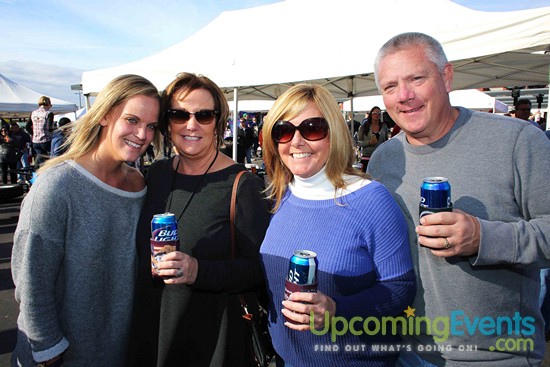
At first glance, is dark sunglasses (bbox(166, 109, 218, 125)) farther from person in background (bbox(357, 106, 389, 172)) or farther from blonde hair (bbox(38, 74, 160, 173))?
person in background (bbox(357, 106, 389, 172))

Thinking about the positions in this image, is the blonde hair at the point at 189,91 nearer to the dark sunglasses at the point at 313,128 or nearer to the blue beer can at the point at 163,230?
the dark sunglasses at the point at 313,128

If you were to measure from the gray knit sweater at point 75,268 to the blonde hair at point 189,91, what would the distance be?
1.44 feet

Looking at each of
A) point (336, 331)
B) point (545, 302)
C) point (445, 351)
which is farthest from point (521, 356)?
point (545, 302)

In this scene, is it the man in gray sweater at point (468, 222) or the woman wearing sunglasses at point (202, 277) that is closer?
the man in gray sweater at point (468, 222)

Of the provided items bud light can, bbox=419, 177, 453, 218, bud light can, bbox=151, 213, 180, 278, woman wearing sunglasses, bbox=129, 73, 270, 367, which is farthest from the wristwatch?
bud light can, bbox=419, 177, 453, 218

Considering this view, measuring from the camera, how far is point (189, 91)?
1783mm

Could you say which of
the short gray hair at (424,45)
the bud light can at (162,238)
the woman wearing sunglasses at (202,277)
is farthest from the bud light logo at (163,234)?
the short gray hair at (424,45)

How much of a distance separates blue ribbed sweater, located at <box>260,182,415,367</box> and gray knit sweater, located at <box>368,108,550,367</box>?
0.51 feet

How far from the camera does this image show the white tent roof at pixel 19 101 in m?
15.1

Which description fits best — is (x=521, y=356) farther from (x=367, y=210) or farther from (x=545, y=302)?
(x=545, y=302)

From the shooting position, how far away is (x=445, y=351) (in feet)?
4.52

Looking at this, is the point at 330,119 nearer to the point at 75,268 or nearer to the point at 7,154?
the point at 75,268

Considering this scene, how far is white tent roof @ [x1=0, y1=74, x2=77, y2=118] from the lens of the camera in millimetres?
15114

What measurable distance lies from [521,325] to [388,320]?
0.50m
